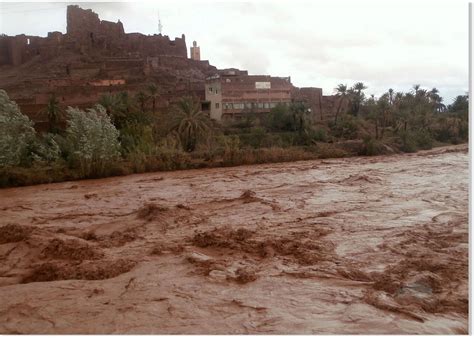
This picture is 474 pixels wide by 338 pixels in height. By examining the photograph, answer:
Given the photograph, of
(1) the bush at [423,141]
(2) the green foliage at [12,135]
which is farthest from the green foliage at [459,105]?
(2) the green foliage at [12,135]

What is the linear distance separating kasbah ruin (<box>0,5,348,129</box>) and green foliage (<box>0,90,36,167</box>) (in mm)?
6828

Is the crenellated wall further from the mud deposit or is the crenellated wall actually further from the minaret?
the mud deposit

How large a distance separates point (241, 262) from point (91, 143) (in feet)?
53.9

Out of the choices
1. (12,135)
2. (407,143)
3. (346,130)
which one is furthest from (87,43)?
(407,143)

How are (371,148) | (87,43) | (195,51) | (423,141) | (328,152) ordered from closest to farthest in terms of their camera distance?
(328,152)
(371,148)
(423,141)
(87,43)
(195,51)

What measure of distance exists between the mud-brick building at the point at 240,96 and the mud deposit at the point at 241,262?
19917 mm

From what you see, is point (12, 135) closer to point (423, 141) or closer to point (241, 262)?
point (241, 262)

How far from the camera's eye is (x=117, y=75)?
41438mm

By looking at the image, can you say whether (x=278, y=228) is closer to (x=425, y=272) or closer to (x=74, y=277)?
(x=425, y=272)

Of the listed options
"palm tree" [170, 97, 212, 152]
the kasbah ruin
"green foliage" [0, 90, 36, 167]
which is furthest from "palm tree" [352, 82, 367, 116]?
"green foliage" [0, 90, 36, 167]

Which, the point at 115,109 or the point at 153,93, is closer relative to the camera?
the point at 115,109

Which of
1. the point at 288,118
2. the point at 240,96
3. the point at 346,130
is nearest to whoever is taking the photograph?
the point at 288,118

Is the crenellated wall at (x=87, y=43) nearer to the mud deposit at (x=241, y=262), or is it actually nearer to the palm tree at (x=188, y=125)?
the palm tree at (x=188, y=125)

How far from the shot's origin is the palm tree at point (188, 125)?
29.6 meters
